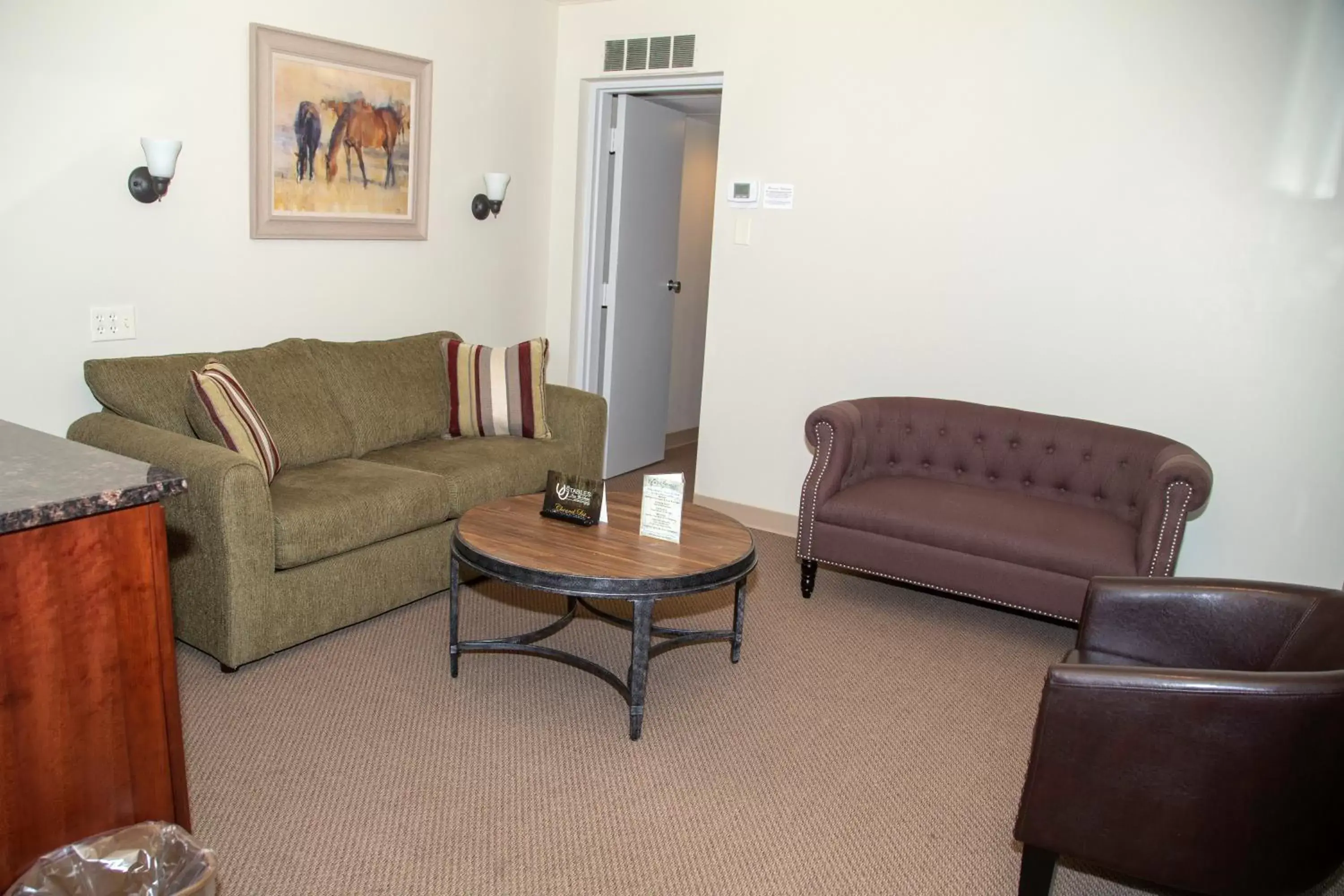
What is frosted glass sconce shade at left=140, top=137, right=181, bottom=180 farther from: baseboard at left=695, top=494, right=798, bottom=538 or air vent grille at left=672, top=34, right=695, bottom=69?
baseboard at left=695, top=494, right=798, bottom=538

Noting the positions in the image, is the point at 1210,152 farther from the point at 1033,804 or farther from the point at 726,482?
the point at 1033,804

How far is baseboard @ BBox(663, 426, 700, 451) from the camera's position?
22.1 feet

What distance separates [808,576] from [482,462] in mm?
1341

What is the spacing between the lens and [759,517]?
4.93 meters

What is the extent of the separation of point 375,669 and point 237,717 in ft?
1.47

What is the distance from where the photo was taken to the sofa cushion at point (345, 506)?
308 centimetres

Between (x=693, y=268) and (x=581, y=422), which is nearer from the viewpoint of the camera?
(x=581, y=422)

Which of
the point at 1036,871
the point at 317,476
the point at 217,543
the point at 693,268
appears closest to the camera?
the point at 1036,871

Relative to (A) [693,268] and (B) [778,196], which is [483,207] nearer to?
(B) [778,196]

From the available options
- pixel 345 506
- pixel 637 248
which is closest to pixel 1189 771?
pixel 345 506

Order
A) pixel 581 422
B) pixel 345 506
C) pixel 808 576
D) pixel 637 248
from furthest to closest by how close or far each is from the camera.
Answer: pixel 637 248
pixel 581 422
pixel 808 576
pixel 345 506

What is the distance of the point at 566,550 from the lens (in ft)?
9.48

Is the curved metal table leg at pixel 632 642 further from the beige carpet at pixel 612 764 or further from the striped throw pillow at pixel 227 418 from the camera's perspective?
the striped throw pillow at pixel 227 418

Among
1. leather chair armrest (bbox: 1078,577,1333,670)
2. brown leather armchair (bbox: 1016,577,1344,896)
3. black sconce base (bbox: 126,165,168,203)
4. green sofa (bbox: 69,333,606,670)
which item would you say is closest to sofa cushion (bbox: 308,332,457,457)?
green sofa (bbox: 69,333,606,670)
